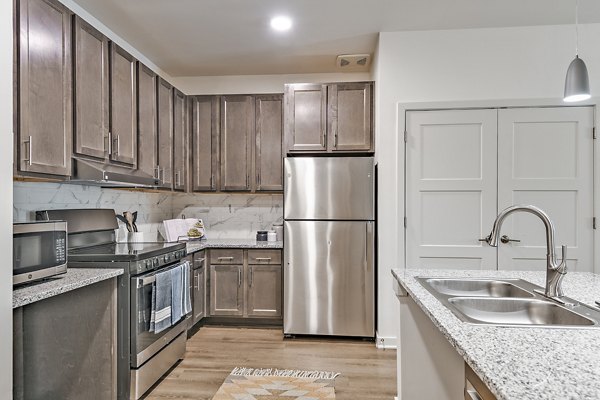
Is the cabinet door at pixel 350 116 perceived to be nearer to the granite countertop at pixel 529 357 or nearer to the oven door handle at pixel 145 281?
the oven door handle at pixel 145 281

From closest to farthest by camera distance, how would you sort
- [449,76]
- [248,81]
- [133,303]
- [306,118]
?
[133,303] < [449,76] < [306,118] < [248,81]

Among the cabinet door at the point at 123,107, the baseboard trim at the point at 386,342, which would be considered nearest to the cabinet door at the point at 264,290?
the baseboard trim at the point at 386,342

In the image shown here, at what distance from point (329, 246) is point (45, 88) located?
245cm

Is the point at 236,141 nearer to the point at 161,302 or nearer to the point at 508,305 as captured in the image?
the point at 161,302

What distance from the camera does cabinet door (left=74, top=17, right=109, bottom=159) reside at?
7.61 ft

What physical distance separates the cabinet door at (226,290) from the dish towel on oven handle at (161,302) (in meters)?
1.08

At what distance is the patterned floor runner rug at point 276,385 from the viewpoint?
8.04 feet

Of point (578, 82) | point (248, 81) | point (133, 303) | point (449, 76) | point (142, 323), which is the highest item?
point (248, 81)

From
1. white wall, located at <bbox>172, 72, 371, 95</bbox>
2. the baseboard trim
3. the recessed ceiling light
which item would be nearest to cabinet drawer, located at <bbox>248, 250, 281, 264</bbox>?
the baseboard trim

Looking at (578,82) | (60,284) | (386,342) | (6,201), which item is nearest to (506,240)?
(386,342)

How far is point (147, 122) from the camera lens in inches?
126

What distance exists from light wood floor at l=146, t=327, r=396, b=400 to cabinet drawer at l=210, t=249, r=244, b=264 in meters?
0.70

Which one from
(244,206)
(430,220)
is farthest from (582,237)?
(244,206)

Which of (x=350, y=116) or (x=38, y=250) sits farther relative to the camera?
(x=350, y=116)
